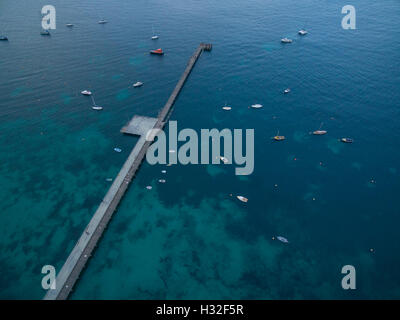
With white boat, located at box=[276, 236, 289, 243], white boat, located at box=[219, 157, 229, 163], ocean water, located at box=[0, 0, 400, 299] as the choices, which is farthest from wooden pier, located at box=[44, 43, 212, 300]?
white boat, located at box=[276, 236, 289, 243]

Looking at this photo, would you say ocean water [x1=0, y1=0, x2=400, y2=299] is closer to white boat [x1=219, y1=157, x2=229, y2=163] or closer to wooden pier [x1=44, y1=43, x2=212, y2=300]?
wooden pier [x1=44, y1=43, x2=212, y2=300]

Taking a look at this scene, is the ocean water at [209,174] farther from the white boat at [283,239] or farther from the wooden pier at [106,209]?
the wooden pier at [106,209]

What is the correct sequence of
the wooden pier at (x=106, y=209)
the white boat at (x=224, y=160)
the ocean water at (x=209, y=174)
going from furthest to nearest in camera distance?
the white boat at (x=224, y=160) → the ocean water at (x=209, y=174) → the wooden pier at (x=106, y=209)

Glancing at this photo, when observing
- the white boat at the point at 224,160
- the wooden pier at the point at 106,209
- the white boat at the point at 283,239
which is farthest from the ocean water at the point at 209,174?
the white boat at the point at 224,160

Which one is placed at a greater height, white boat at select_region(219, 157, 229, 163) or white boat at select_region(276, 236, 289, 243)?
white boat at select_region(219, 157, 229, 163)

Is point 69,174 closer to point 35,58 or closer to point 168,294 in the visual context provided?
point 168,294
